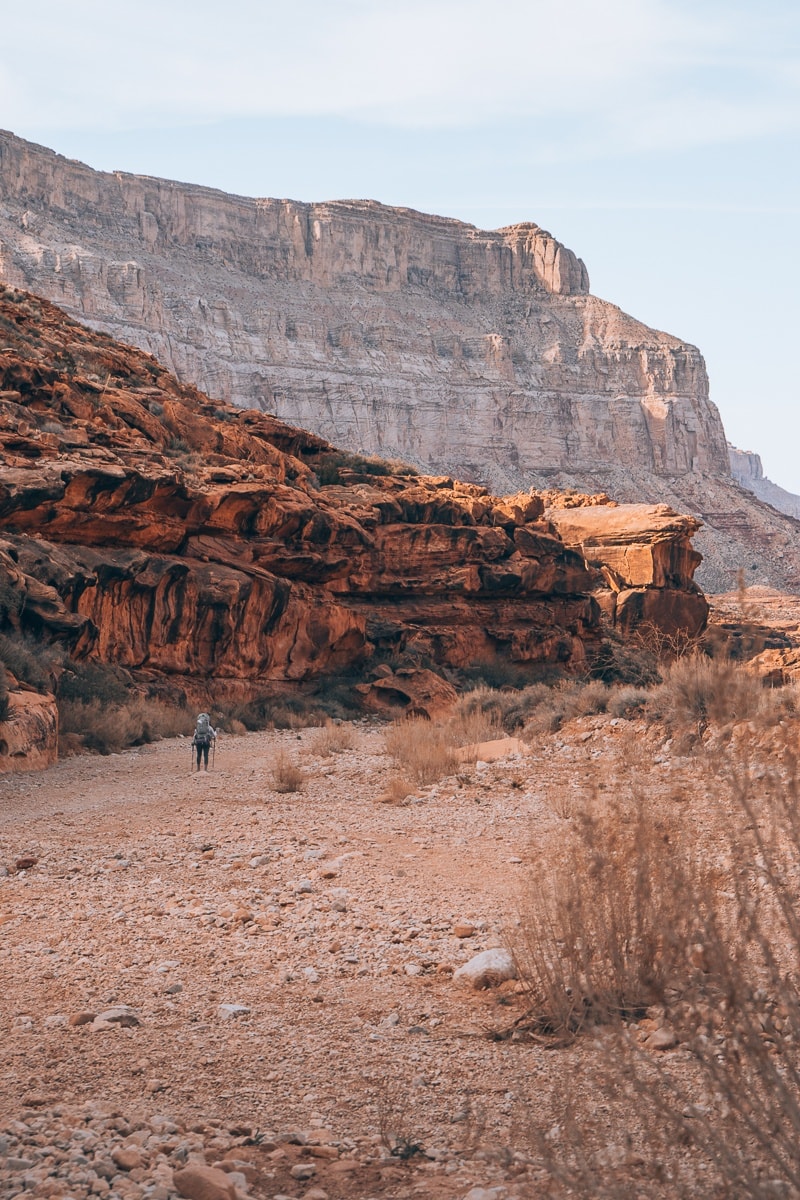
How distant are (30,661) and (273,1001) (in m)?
11.5

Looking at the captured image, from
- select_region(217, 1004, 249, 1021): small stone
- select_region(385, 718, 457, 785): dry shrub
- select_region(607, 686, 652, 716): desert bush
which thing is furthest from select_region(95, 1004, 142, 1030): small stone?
select_region(607, 686, 652, 716): desert bush

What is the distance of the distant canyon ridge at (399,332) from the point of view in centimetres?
11169

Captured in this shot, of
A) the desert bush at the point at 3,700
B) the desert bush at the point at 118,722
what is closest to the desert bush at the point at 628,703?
the desert bush at the point at 118,722

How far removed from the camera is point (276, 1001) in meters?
5.03

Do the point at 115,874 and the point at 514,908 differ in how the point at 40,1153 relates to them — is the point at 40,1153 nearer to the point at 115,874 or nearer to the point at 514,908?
the point at 514,908

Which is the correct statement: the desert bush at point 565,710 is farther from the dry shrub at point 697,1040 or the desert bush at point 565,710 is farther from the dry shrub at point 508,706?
the dry shrub at point 697,1040

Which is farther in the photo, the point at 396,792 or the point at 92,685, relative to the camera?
the point at 92,685

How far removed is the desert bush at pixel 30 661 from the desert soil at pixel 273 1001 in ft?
17.2

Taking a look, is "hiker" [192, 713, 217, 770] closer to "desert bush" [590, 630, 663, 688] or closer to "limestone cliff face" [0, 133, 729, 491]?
"desert bush" [590, 630, 663, 688]

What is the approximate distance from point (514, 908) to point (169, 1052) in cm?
256

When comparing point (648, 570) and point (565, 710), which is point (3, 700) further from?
point (648, 570)

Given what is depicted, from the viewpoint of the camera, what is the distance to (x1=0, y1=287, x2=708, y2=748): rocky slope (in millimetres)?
20703

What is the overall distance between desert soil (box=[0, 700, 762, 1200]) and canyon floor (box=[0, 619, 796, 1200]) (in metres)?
0.01

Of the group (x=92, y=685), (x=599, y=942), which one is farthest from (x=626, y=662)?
(x=599, y=942)
